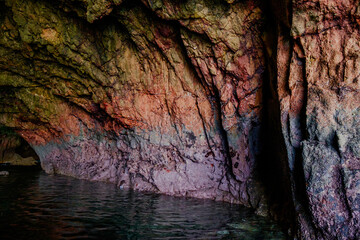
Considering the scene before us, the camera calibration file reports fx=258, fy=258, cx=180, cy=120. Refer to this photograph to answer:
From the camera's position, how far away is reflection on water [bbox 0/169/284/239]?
5520 mm

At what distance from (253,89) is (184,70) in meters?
2.72

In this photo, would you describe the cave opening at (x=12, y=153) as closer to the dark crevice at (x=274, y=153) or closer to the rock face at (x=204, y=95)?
the rock face at (x=204, y=95)

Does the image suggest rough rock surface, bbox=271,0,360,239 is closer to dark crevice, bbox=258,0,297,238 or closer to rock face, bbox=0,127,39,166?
dark crevice, bbox=258,0,297,238

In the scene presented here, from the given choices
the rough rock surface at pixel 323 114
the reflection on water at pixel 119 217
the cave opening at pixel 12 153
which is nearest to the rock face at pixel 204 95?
the rough rock surface at pixel 323 114

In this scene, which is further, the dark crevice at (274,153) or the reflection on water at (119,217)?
the dark crevice at (274,153)

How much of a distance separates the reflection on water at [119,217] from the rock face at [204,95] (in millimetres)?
1056

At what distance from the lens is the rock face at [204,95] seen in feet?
17.9

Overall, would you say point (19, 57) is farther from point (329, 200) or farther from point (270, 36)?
point (329, 200)

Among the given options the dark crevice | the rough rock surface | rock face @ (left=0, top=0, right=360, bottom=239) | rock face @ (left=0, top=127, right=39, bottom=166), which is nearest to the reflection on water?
the dark crevice

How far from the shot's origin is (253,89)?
8586 millimetres

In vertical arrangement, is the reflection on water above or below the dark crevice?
below

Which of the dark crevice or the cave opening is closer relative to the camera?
the dark crevice

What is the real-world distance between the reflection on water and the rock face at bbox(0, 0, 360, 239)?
1.06 meters

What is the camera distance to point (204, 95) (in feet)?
32.0
